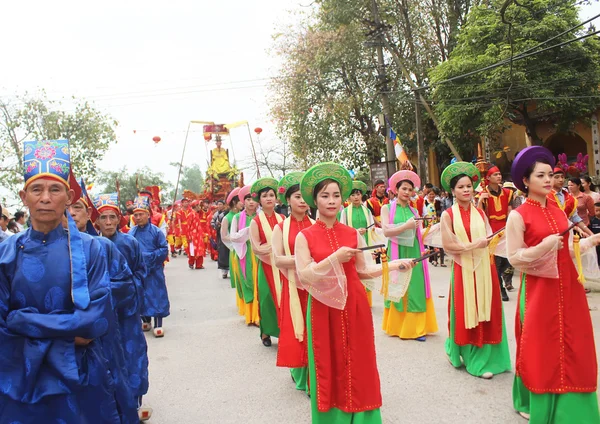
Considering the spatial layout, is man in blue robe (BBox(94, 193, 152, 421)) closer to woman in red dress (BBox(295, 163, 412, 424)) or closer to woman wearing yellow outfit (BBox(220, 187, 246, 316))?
woman in red dress (BBox(295, 163, 412, 424))

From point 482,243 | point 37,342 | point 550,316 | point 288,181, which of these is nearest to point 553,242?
point 550,316

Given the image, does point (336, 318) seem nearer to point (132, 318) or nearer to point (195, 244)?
point (132, 318)

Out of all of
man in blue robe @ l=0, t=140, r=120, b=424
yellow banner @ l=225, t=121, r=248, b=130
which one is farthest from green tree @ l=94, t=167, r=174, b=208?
man in blue robe @ l=0, t=140, r=120, b=424

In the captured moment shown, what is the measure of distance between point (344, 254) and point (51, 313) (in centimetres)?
171

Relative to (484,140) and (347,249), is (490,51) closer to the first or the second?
(484,140)

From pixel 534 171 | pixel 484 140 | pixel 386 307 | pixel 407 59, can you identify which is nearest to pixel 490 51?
pixel 484 140

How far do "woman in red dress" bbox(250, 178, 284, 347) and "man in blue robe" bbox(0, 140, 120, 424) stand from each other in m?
3.18

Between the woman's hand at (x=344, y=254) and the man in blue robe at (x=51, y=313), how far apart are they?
4.57 ft

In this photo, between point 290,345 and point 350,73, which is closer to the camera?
point 290,345

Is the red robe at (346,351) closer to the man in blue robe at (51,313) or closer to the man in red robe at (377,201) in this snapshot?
the man in blue robe at (51,313)

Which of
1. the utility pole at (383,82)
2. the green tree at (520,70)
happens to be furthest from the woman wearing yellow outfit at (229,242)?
the green tree at (520,70)

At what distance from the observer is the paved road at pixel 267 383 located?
13.9ft

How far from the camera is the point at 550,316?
141 inches

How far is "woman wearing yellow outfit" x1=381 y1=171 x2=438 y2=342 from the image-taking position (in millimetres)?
6336
